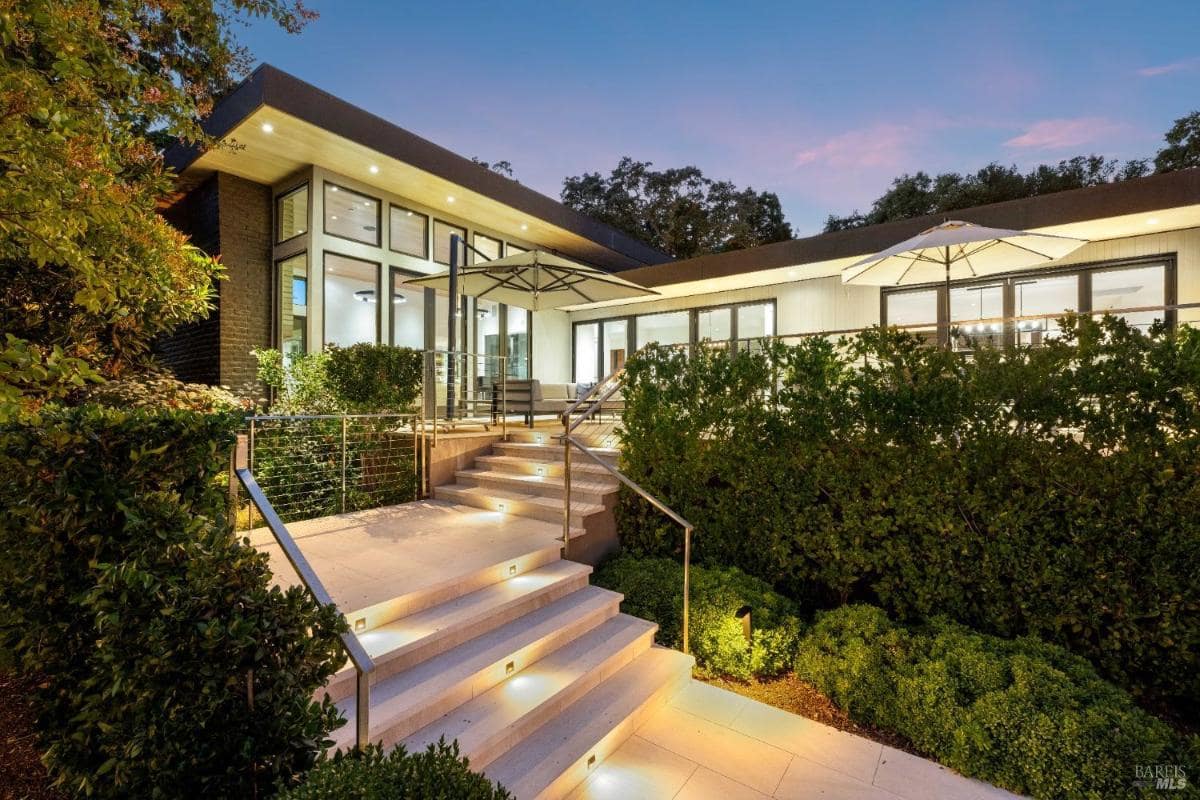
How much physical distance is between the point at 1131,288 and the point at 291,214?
42.2ft

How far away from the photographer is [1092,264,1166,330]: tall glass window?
727 cm

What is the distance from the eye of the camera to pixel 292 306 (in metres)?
8.57

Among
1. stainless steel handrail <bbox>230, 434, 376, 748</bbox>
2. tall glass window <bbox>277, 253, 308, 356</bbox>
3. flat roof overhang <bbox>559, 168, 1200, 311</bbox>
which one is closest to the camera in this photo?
stainless steel handrail <bbox>230, 434, 376, 748</bbox>

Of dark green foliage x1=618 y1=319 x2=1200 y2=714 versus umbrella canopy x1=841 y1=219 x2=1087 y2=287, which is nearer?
dark green foliage x1=618 y1=319 x2=1200 y2=714

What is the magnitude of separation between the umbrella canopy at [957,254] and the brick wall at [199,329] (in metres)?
9.19

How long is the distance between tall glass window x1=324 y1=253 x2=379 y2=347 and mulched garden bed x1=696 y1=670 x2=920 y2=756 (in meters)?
7.54

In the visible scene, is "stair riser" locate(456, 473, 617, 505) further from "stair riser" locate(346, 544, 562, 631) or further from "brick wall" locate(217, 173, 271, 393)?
"brick wall" locate(217, 173, 271, 393)

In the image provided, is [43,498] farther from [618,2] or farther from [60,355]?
[618,2]

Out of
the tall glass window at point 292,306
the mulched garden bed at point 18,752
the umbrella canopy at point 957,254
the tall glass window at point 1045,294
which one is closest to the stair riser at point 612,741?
the mulched garden bed at point 18,752

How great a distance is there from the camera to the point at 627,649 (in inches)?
136

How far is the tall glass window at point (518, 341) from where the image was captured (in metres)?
11.7

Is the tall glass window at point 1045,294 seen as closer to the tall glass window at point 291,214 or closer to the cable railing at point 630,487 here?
the cable railing at point 630,487

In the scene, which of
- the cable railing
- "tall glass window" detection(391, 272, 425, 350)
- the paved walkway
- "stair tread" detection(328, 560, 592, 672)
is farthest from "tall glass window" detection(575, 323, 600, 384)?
the paved walkway

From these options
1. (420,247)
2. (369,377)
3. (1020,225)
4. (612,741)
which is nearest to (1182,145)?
(1020,225)
